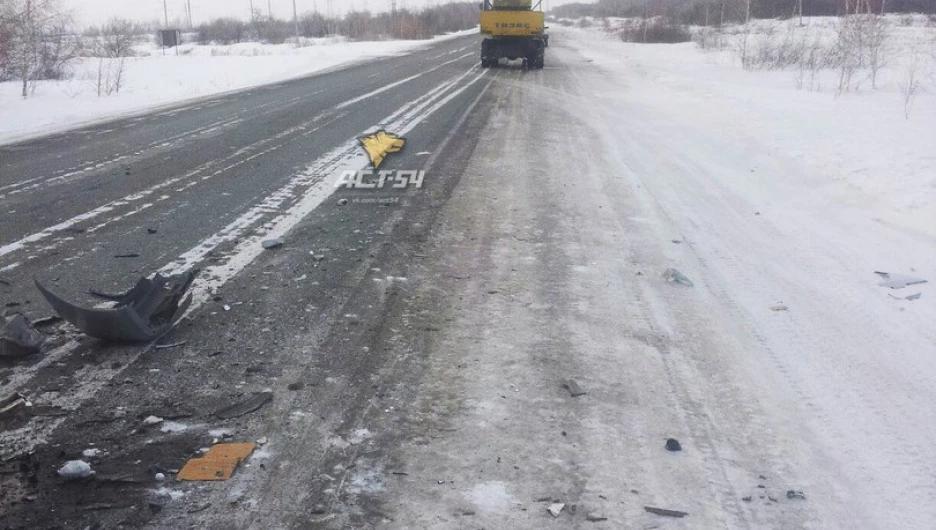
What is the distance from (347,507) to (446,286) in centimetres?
249

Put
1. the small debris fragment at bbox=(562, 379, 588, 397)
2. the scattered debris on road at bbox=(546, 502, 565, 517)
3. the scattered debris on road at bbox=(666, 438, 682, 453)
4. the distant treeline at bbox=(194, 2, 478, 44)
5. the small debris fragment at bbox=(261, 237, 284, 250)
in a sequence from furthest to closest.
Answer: the distant treeline at bbox=(194, 2, 478, 44)
the small debris fragment at bbox=(261, 237, 284, 250)
the small debris fragment at bbox=(562, 379, 588, 397)
the scattered debris on road at bbox=(666, 438, 682, 453)
the scattered debris on road at bbox=(546, 502, 565, 517)

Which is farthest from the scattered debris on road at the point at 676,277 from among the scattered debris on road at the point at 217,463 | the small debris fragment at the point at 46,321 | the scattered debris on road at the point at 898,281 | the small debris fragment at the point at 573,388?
the small debris fragment at the point at 46,321

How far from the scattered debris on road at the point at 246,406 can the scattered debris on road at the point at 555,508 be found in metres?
1.50

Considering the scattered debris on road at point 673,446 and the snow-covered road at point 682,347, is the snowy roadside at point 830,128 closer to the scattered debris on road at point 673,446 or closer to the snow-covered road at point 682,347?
the snow-covered road at point 682,347

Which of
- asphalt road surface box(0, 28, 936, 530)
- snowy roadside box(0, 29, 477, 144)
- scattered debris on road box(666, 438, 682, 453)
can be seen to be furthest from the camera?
snowy roadside box(0, 29, 477, 144)

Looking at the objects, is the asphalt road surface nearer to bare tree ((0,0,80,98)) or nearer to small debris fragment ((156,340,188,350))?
small debris fragment ((156,340,188,350))

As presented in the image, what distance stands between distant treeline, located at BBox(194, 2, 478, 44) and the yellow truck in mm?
39204

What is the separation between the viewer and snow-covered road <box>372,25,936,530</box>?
2.88 metres

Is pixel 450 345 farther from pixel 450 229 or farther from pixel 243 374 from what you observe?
pixel 450 229

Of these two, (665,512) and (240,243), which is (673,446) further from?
(240,243)

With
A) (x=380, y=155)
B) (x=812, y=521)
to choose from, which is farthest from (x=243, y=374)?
(x=380, y=155)

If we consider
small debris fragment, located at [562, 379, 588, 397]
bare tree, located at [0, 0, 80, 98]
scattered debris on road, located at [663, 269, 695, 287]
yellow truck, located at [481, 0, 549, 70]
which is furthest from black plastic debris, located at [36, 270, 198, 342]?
yellow truck, located at [481, 0, 549, 70]

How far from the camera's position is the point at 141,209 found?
6914 mm

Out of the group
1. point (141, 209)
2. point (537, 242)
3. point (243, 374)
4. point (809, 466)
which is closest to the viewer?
point (809, 466)
